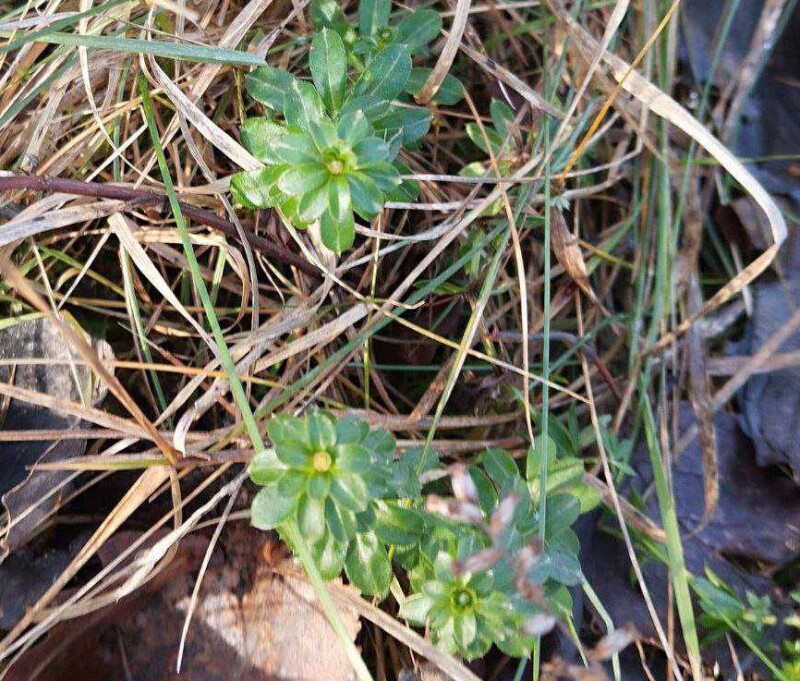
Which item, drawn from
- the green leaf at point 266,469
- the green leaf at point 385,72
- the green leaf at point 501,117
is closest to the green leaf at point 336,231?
the green leaf at point 385,72

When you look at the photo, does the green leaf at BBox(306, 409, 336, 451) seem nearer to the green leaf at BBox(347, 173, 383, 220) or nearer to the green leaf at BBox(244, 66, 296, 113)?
the green leaf at BBox(347, 173, 383, 220)

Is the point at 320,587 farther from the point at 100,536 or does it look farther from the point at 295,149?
the point at 295,149

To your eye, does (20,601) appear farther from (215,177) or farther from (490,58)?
(490,58)

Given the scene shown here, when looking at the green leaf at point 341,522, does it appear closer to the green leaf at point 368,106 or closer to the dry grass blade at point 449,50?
the green leaf at point 368,106

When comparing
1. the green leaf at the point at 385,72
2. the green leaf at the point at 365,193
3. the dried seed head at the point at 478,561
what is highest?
the green leaf at the point at 385,72

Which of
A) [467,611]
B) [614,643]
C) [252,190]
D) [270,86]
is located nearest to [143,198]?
[252,190]

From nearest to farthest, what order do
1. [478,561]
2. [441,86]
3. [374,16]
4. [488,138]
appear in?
[478,561]
[374,16]
[441,86]
[488,138]

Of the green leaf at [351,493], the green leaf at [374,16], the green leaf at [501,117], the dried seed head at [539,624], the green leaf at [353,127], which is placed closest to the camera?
the dried seed head at [539,624]

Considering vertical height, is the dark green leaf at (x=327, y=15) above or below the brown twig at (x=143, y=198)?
above
